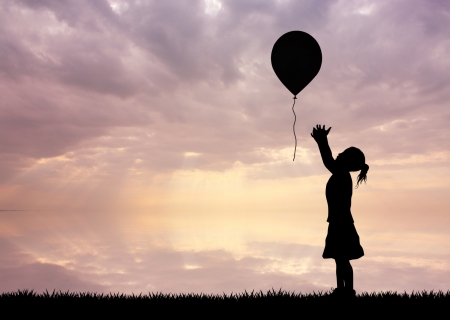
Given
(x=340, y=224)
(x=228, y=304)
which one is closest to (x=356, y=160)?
(x=340, y=224)

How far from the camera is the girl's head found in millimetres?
7156

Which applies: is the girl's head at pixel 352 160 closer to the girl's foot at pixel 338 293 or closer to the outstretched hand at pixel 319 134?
the outstretched hand at pixel 319 134

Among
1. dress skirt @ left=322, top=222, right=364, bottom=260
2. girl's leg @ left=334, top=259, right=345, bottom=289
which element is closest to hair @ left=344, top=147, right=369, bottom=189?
dress skirt @ left=322, top=222, right=364, bottom=260

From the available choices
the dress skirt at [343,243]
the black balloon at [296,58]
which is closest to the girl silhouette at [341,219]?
the dress skirt at [343,243]

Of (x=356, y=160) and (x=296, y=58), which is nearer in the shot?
(x=356, y=160)

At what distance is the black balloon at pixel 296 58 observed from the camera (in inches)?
324

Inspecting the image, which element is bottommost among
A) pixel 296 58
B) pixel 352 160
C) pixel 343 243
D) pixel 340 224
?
pixel 343 243

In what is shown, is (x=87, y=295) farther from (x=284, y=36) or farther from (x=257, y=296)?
(x=284, y=36)

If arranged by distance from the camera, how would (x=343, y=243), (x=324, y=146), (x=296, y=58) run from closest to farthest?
1. (x=343, y=243)
2. (x=324, y=146)
3. (x=296, y=58)

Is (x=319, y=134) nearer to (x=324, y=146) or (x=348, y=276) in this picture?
(x=324, y=146)

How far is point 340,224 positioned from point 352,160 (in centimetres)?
117

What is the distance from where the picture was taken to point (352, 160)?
23.5 ft

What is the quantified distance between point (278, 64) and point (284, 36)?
0.58 metres

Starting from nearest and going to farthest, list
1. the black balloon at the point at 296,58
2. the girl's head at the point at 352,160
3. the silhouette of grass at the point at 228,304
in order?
1. the silhouette of grass at the point at 228,304
2. the girl's head at the point at 352,160
3. the black balloon at the point at 296,58
